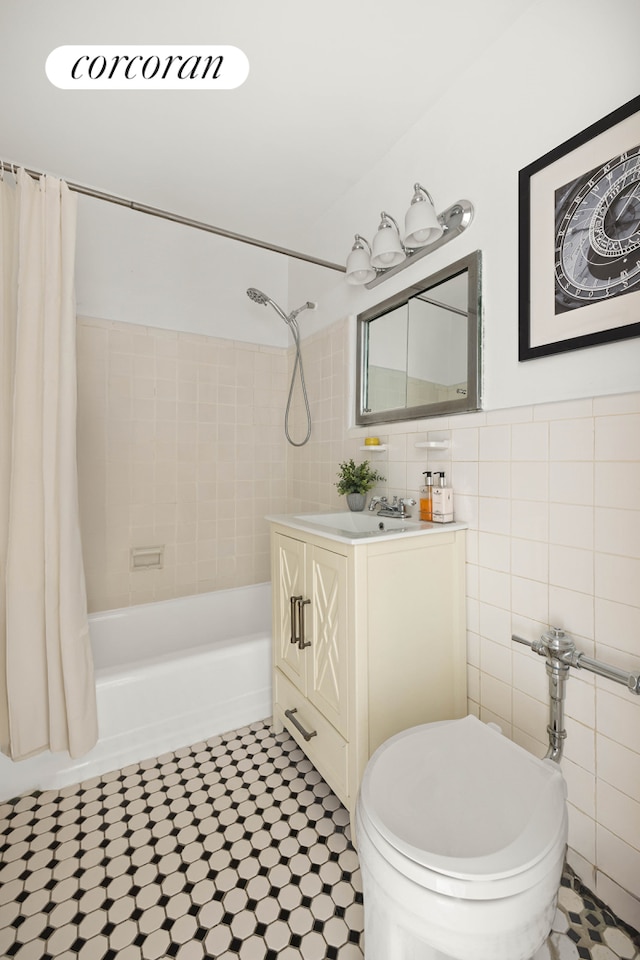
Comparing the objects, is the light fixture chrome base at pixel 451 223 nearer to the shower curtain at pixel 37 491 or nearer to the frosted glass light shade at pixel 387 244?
the frosted glass light shade at pixel 387 244

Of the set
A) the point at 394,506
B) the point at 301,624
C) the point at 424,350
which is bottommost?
the point at 301,624

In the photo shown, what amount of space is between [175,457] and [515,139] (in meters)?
1.90

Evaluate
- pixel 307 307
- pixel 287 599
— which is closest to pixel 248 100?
pixel 307 307

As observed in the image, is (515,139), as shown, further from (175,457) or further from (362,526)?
(175,457)

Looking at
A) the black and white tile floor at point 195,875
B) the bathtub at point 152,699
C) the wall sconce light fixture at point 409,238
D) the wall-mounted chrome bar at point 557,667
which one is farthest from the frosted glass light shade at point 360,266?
the black and white tile floor at point 195,875

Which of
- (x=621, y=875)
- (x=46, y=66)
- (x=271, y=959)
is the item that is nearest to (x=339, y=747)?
(x=271, y=959)

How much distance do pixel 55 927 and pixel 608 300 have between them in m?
1.94

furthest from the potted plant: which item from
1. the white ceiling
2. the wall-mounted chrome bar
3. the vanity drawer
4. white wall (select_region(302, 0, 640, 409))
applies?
the white ceiling

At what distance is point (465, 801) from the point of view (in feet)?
2.60

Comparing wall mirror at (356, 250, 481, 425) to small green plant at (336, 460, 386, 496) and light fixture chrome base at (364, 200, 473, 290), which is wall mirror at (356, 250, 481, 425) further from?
small green plant at (336, 460, 386, 496)

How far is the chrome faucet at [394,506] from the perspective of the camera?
61.2 inches

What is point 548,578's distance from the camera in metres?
1.13

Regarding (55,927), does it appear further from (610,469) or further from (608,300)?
(608,300)

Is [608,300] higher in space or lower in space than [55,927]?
higher
